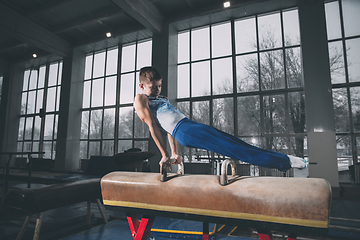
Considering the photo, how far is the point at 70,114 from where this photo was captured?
932 cm

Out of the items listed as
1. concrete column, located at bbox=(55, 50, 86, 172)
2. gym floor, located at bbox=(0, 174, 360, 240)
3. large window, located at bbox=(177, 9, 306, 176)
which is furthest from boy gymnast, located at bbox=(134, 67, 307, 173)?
concrete column, located at bbox=(55, 50, 86, 172)

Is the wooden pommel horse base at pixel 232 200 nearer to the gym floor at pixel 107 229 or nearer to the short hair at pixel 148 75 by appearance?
the short hair at pixel 148 75

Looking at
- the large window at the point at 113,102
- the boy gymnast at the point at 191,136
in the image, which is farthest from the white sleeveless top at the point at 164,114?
the large window at the point at 113,102

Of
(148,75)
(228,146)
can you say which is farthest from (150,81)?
(228,146)

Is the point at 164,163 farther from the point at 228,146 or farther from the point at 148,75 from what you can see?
the point at 148,75

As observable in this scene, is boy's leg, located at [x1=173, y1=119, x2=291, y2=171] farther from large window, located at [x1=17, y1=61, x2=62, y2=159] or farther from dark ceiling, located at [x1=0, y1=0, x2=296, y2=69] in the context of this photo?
large window, located at [x1=17, y1=61, x2=62, y2=159]

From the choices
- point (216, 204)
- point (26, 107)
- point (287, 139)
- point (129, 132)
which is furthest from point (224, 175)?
point (26, 107)

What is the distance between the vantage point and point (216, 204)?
1250 millimetres

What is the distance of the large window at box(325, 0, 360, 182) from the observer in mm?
5738

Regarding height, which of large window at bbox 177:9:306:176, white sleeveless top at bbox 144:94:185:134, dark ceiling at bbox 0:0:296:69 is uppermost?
dark ceiling at bbox 0:0:296:69

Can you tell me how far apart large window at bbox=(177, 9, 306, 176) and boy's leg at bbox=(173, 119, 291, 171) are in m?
5.38

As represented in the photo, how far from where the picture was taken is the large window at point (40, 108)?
10.2 meters

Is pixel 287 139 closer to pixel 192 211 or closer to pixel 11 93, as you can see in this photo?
pixel 192 211

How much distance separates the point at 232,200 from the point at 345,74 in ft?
21.9
